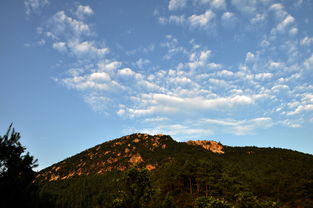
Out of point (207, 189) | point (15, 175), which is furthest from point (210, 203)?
point (15, 175)

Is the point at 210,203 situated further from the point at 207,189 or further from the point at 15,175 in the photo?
the point at 15,175

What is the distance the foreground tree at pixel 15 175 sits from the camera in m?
12.6

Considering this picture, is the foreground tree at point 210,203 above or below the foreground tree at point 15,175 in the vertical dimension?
below

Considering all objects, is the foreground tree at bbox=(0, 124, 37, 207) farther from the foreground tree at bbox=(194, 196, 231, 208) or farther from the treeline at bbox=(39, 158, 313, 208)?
the foreground tree at bbox=(194, 196, 231, 208)

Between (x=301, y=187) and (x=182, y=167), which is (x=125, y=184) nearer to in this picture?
(x=182, y=167)

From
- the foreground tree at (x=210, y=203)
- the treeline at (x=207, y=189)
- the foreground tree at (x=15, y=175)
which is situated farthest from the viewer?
the foreground tree at (x=210, y=203)

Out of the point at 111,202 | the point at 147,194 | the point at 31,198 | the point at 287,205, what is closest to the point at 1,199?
the point at 31,198

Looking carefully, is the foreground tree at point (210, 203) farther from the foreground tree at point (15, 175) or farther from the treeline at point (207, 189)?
the foreground tree at point (15, 175)

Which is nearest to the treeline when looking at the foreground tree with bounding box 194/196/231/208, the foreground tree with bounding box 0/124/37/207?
the foreground tree with bounding box 194/196/231/208

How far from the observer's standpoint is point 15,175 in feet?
43.9

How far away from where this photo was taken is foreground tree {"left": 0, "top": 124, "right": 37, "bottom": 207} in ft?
41.2

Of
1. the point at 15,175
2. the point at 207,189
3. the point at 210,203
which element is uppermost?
the point at 15,175

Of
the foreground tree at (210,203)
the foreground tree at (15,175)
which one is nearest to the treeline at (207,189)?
the foreground tree at (210,203)

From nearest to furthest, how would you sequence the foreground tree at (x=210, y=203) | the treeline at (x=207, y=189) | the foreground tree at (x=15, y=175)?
1. the foreground tree at (x=15, y=175)
2. the treeline at (x=207, y=189)
3. the foreground tree at (x=210, y=203)
